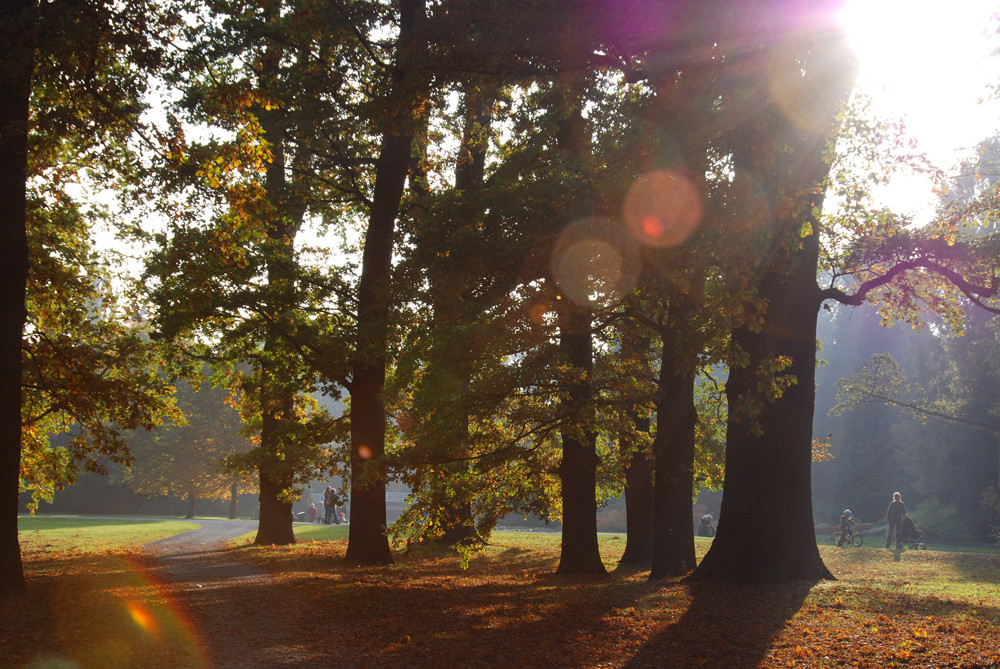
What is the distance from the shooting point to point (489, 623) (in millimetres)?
8383

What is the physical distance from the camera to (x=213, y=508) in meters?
69.1

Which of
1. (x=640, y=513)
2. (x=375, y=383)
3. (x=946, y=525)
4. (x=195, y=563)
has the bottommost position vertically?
(x=946, y=525)

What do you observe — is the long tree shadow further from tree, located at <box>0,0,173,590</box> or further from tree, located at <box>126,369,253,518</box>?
tree, located at <box>126,369,253,518</box>

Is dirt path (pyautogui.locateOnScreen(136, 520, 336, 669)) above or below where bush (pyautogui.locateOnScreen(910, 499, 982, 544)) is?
above

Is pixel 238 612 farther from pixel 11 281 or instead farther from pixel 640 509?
pixel 640 509

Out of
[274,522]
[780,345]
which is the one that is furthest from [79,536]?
[780,345]

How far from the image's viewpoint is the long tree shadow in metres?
6.65

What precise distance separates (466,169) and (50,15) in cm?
1153

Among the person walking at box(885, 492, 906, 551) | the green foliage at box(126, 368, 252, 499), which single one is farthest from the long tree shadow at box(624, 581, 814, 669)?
the green foliage at box(126, 368, 252, 499)

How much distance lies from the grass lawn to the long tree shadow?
2cm

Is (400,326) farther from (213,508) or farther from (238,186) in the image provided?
(213,508)

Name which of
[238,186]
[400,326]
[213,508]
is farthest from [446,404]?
[213,508]

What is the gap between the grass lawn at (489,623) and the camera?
22.0 feet

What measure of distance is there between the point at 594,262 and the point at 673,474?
5266 millimetres
